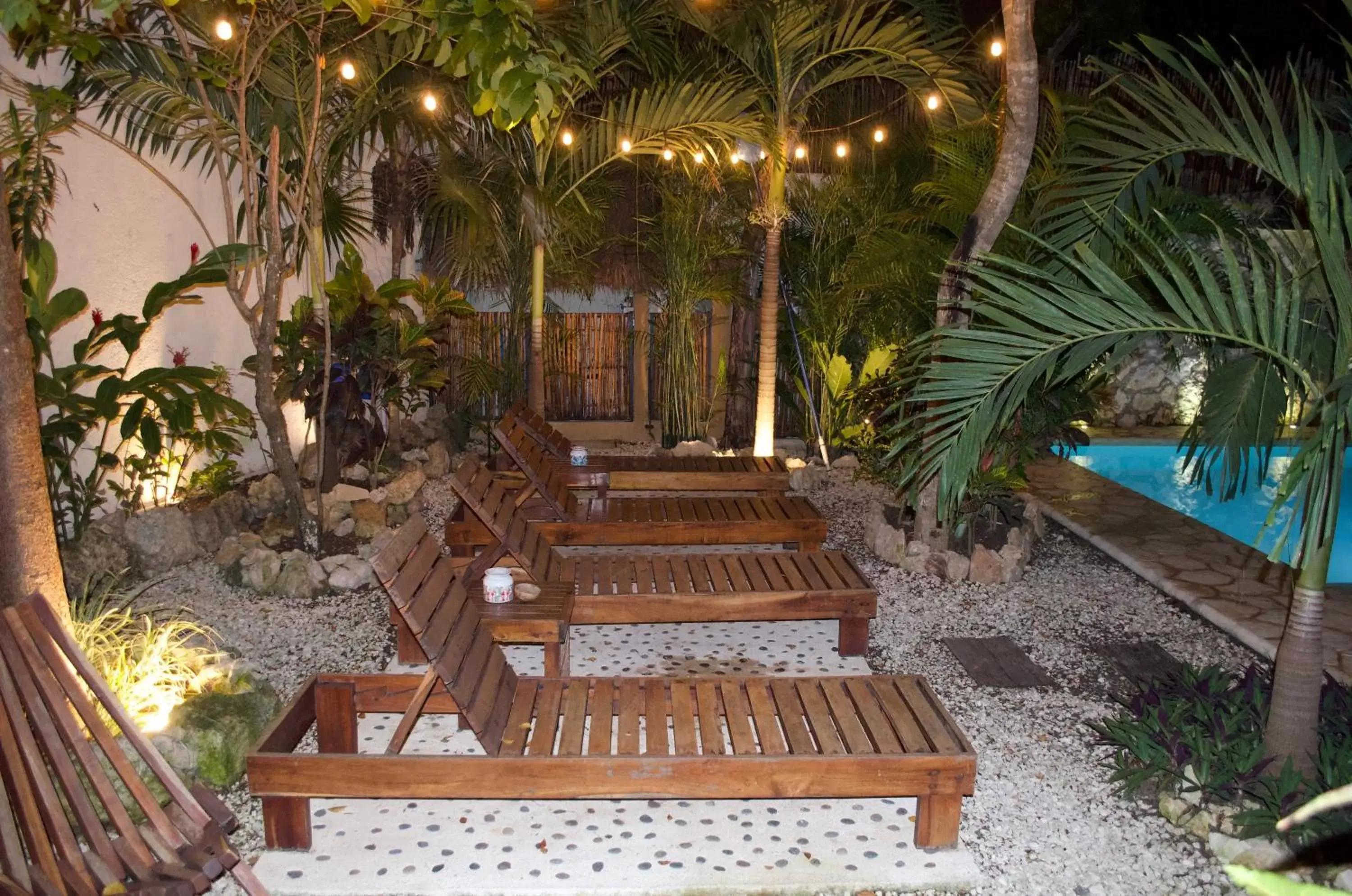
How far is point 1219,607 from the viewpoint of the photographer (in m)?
5.55

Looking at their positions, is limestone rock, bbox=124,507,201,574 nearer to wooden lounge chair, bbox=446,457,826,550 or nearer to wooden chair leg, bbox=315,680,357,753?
wooden lounge chair, bbox=446,457,826,550

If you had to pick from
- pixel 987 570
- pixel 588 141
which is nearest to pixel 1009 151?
pixel 987 570

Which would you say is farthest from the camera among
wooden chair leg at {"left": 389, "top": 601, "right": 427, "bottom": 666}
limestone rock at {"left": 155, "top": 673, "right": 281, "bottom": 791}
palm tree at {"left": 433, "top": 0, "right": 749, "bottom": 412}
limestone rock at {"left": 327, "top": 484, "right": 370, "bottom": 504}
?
palm tree at {"left": 433, "top": 0, "right": 749, "bottom": 412}

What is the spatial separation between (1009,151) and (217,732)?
4.59 metres

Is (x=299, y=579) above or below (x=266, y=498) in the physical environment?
below

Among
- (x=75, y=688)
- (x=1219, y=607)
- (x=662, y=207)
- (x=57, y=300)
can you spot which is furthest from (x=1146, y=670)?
(x=662, y=207)

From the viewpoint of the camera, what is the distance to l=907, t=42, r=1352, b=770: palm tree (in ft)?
9.61

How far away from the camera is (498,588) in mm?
4285

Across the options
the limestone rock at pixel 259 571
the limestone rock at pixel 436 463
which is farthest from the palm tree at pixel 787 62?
the limestone rock at pixel 259 571

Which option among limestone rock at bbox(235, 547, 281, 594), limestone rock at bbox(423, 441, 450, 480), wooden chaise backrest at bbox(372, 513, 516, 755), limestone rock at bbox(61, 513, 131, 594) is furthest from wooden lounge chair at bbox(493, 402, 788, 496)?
wooden chaise backrest at bbox(372, 513, 516, 755)

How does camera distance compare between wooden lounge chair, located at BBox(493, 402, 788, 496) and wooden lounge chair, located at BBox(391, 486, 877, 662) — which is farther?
wooden lounge chair, located at BBox(493, 402, 788, 496)

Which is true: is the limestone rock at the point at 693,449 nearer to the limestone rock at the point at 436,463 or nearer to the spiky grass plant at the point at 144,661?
the limestone rock at the point at 436,463

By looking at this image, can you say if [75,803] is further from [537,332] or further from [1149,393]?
[1149,393]

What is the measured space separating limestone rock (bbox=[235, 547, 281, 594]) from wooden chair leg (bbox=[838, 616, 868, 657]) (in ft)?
10.1
